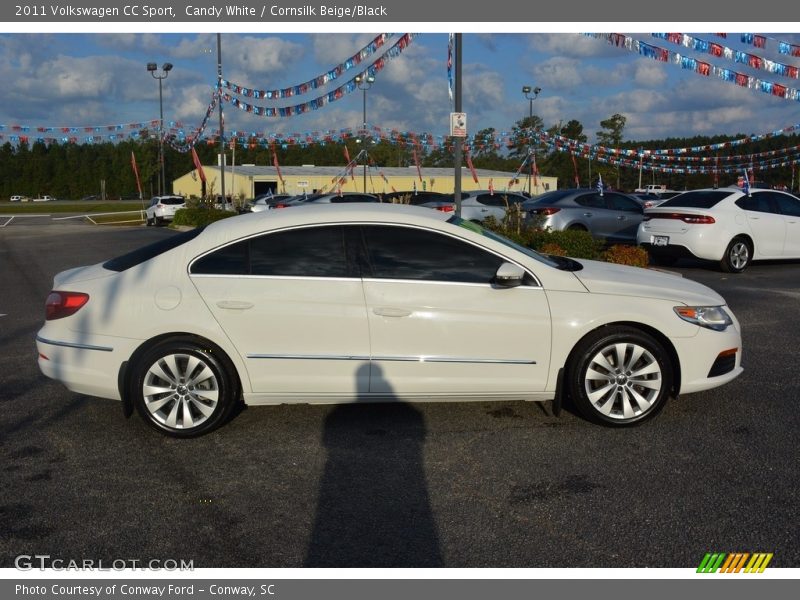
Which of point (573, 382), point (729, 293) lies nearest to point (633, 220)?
Result: point (729, 293)

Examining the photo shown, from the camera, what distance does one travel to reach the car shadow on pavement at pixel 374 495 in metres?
3.60

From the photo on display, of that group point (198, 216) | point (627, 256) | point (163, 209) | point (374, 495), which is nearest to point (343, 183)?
point (163, 209)

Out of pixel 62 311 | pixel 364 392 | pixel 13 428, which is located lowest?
pixel 13 428

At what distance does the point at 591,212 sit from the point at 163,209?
87.5 ft

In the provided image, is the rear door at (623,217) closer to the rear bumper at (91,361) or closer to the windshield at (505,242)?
the windshield at (505,242)

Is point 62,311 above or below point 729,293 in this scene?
above

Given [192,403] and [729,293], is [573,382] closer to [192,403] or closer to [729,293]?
[192,403]

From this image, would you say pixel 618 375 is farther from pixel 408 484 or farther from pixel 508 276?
pixel 408 484

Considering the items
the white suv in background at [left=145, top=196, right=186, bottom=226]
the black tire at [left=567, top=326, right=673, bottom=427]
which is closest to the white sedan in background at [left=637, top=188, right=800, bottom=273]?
the black tire at [left=567, top=326, right=673, bottom=427]

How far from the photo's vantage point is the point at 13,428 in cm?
548

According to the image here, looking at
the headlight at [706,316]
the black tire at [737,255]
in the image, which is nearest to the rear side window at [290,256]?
the headlight at [706,316]

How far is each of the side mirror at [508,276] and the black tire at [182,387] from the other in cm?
188

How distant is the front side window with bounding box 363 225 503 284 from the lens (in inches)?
207

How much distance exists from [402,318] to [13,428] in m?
2.86
